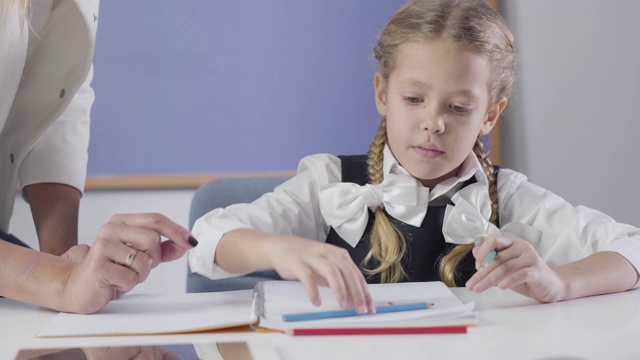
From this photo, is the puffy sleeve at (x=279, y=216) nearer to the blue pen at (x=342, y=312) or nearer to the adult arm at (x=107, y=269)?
the adult arm at (x=107, y=269)

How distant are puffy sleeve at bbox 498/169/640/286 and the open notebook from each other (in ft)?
1.04

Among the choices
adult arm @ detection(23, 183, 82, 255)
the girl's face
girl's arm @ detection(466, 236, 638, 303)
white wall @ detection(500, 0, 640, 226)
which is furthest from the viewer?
white wall @ detection(500, 0, 640, 226)

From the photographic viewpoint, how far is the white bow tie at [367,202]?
4.79ft

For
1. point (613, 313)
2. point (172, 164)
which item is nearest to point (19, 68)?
point (613, 313)

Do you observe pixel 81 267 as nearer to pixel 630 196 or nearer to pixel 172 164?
pixel 172 164

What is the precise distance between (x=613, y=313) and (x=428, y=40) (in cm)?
56

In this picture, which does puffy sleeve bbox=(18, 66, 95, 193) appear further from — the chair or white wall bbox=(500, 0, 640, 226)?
white wall bbox=(500, 0, 640, 226)

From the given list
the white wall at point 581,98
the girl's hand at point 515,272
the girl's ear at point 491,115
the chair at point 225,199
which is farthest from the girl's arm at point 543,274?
the white wall at point 581,98

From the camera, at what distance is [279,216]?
1441 mm

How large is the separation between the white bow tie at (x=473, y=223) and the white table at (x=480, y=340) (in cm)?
36

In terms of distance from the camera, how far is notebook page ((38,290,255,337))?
98cm

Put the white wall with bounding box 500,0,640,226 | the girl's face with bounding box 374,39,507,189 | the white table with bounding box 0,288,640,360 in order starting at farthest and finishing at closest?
the white wall with bounding box 500,0,640,226 → the girl's face with bounding box 374,39,507,189 → the white table with bounding box 0,288,640,360

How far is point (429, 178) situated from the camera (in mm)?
1470

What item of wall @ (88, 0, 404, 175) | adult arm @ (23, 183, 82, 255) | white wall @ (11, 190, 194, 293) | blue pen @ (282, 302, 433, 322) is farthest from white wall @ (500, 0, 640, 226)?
blue pen @ (282, 302, 433, 322)
